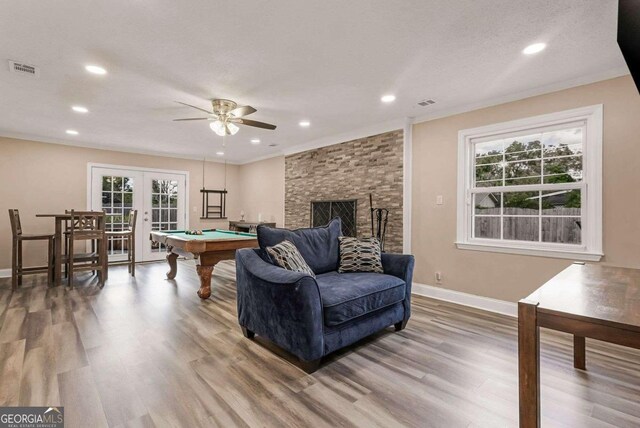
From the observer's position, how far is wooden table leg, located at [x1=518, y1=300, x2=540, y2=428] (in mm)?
1139

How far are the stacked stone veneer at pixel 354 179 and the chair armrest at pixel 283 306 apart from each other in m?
2.44

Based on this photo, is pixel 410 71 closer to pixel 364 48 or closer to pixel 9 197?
pixel 364 48

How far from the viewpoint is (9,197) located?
5.10 meters

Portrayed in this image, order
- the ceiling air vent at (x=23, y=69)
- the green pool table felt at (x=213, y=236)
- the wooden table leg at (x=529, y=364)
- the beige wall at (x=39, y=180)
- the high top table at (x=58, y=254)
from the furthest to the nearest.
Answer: the beige wall at (x=39, y=180) → the high top table at (x=58, y=254) → the green pool table felt at (x=213, y=236) → the ceiling air vent at (x=23, y=69) → the wooden table leg at (x=529, y=364)

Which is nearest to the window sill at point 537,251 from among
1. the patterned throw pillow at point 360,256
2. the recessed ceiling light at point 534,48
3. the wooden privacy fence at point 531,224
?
the wooden privacy fence at point 531,224

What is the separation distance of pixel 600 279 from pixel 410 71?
7.17 ft

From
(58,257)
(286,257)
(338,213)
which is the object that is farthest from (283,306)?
(58,257)

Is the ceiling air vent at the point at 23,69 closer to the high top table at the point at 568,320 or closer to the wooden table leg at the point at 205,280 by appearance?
the wooden table leg at the point at 205,280

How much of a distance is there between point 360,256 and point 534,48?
230 cm

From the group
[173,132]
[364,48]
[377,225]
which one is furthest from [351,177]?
[173,132]

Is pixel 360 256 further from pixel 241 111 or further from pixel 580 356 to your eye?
pixel 241 111

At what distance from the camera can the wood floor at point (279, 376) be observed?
1.69m

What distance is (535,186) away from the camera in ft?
10.8

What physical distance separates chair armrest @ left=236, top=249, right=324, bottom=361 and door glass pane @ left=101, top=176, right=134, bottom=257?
494 centimetres
